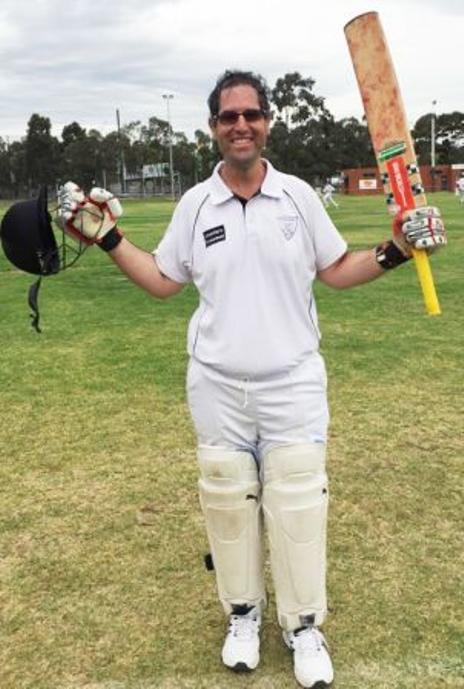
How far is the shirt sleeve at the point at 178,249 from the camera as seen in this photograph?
2738mm

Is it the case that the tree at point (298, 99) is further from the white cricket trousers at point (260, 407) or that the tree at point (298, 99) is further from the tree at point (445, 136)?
the white cricket trousers at point (260, 407)

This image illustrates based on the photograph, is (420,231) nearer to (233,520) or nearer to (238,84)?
(238,84)

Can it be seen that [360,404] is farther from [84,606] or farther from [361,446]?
[84,606]

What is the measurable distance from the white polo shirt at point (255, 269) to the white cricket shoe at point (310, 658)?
3.15ft

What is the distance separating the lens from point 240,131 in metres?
2.60

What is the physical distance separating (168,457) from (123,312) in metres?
5.08

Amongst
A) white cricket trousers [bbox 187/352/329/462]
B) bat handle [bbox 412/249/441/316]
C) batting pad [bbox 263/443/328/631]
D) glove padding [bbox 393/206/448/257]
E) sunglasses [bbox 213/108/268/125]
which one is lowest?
batting pad [bbox 263/443/328/631]

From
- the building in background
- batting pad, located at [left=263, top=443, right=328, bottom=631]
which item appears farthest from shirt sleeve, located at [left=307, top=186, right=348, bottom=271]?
the building in background

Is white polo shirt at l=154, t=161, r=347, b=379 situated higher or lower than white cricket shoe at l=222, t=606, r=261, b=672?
higher

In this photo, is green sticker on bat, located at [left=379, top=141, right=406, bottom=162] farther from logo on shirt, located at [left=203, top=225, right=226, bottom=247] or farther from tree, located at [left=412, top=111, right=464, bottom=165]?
tree, located at [left=412, top=111, right=464, bottom=165]

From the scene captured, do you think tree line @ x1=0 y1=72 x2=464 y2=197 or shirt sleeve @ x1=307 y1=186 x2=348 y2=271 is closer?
shirt sleeve @ x1=307 y1=186 x2=348 y2=271

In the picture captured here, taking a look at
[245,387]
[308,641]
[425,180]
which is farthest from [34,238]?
[425,180]

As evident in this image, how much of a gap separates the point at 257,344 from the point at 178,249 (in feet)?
1.55

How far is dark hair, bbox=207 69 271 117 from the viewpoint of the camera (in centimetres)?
267
